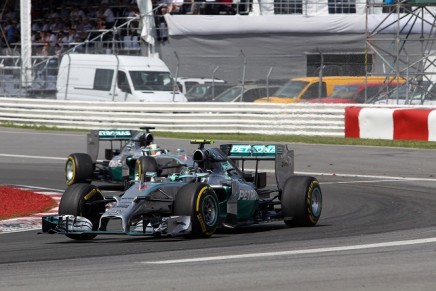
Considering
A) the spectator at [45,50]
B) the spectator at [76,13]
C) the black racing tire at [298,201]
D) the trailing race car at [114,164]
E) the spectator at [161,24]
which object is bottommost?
the black racing tire at [298,201]

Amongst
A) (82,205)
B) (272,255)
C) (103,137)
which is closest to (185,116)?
(103,137)

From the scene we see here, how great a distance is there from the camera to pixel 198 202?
429 inches

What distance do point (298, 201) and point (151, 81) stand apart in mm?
19713

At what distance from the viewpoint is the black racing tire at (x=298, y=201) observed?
12164 millimetres

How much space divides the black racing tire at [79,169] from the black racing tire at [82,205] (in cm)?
561

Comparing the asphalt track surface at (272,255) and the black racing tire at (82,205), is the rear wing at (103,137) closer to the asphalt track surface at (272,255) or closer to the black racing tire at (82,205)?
the asphalt track surface at (272,255)

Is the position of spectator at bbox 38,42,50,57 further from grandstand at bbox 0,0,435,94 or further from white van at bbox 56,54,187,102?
white van at bbox 56,54,187,102

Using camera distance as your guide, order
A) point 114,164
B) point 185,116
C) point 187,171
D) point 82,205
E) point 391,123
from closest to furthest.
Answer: point 82,205, point 187,171, point 114,164, point 391,123, point 185,116

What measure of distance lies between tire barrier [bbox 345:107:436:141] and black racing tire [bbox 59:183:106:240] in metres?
13.6

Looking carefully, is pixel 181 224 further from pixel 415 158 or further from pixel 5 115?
pixel 5 115

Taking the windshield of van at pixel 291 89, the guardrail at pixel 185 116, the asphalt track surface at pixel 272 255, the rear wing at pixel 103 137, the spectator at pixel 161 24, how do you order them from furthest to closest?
the spectator at pixel 161 24
the windshield of van at pixel 291 89
the guardrail at pixel 185 116
the rear wing at pixel 103 137
the asphalt track surface at pixel 272 255

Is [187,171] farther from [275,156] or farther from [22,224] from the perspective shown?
[22,224]

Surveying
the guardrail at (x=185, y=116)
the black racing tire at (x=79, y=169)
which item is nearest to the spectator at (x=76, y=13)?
the guardrail at (x=185, y=116)

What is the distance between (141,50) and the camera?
1395 inches
